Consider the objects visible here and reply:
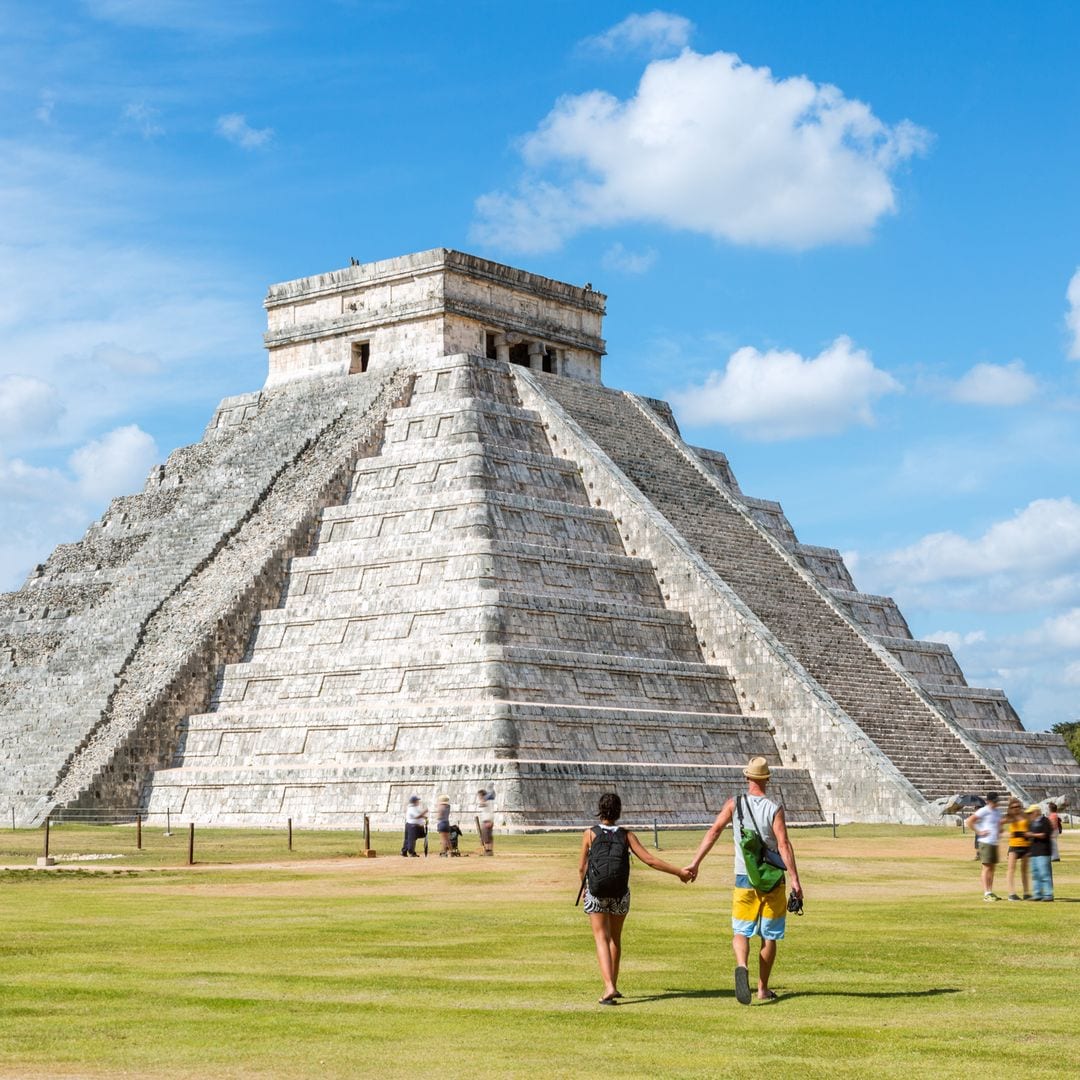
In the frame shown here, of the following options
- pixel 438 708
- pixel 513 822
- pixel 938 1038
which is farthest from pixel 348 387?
pixel 938 1038

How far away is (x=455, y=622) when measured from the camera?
33.7 metres

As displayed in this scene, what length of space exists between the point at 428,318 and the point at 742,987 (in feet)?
110

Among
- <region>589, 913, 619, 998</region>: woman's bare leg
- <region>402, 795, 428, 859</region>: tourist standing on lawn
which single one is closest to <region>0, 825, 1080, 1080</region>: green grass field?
<region>589, 913, 619, 998</region>: woman's bare leg

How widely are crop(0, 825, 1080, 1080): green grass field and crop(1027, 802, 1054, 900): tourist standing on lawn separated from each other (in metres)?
0.88

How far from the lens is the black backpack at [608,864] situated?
11.2m

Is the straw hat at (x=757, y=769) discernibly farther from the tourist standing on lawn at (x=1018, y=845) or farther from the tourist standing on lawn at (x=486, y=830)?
the tourist standing on lawn at (x=486, y=830)

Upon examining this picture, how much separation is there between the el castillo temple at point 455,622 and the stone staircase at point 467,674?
7 cm

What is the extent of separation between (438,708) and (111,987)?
20.4 metres

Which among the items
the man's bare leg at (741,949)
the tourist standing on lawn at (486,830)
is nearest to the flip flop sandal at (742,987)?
the man's bare leg at (741,949)

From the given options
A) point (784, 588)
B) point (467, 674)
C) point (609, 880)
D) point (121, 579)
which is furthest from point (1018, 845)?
point (121, 579)

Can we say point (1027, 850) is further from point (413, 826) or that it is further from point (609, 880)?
point (413, 826)

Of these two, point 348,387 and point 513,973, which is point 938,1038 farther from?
point 348,387

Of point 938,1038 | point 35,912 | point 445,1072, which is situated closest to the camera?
point 445,1072

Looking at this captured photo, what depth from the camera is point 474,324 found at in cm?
4381
